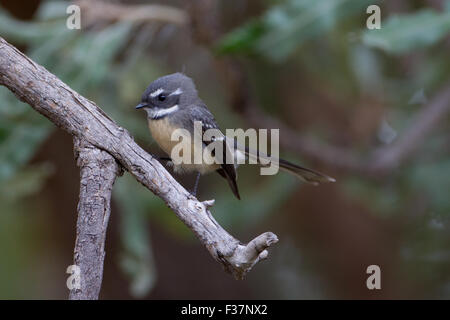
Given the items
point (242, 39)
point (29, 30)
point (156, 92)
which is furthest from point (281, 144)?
point (29, 30)

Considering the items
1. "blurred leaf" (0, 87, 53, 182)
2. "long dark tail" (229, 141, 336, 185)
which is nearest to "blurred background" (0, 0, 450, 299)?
"blurred leaf" (0, 87, 53, 182)

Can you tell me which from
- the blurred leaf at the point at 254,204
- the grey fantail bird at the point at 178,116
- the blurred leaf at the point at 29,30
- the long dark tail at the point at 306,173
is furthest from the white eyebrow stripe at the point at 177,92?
the blurred leaf at the point at 254,204

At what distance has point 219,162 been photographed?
13.0ft

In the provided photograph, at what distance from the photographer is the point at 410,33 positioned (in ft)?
13.4

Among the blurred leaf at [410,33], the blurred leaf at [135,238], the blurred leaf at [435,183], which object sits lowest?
the blurred leaf at [135,238]

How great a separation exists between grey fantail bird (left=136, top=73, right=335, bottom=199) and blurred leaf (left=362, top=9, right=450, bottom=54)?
0.93 metres

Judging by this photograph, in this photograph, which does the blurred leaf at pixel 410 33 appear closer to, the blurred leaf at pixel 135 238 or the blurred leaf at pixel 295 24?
the blurred leaf at pixel 295 24

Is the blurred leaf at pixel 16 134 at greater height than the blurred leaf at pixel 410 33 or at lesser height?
lesser

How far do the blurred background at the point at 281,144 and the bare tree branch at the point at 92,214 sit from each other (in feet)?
6.64

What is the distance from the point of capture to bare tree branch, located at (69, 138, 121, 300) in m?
2.36

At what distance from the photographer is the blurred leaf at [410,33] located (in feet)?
13.0
